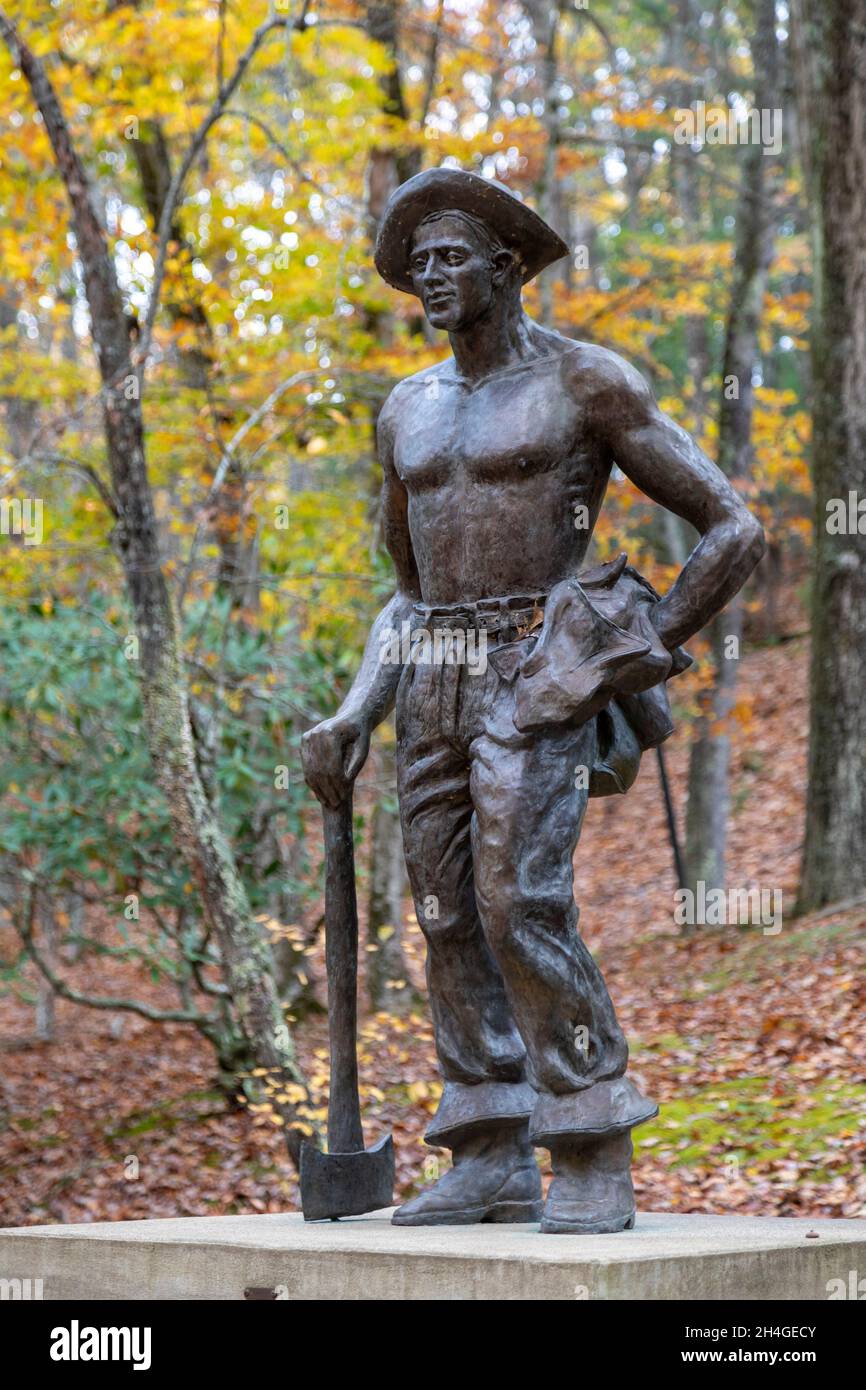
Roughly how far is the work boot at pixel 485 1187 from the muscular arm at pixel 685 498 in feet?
4.93

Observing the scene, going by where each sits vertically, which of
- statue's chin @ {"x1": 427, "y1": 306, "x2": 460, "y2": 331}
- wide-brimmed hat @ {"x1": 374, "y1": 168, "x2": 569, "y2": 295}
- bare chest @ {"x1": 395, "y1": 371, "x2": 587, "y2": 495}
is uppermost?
wide-brimmed hat @ {"x1": 374, "y1": 168, "x2": 569, "y2": 295}

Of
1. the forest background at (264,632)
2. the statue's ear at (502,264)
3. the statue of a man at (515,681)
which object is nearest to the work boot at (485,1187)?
the statue of a man at (515,681)

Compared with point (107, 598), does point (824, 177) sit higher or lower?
higher

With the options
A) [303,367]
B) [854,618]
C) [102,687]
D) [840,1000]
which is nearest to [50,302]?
[303,367]

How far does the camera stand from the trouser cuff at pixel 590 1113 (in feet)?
14.3

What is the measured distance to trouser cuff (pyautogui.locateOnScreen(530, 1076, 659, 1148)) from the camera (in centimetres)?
436

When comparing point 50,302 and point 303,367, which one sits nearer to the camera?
point 303,367

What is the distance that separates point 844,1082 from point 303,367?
21.2 feet

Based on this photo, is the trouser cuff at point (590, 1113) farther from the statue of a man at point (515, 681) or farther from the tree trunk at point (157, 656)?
the tree trunk at point (157, 656)

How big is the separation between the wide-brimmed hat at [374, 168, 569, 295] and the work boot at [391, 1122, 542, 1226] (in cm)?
243

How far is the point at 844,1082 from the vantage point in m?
9.01

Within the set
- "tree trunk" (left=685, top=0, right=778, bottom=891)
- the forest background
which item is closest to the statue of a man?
the forest background

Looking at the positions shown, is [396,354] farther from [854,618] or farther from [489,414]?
[489,414]

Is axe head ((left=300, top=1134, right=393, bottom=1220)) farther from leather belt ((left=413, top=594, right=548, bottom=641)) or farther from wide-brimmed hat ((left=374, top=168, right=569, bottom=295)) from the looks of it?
wide-brimmed hat ((left=374, top=168, right=569, bottom=295))
